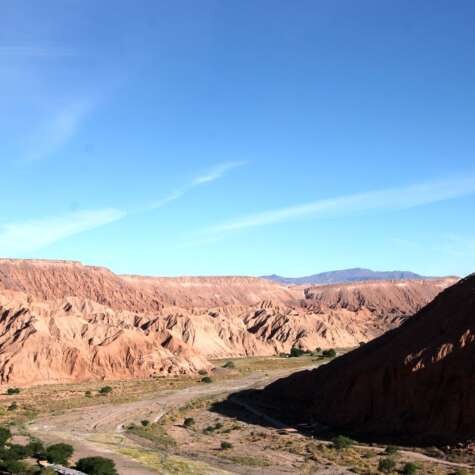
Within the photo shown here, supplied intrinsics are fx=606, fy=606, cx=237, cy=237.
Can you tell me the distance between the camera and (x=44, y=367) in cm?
7131

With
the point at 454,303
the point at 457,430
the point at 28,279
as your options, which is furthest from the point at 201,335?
the point at 457,430

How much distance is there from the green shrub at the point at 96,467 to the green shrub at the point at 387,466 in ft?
41.0

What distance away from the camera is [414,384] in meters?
36.2

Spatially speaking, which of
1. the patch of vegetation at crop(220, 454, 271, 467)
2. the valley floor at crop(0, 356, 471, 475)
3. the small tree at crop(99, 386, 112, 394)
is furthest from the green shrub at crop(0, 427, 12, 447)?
the small tree at crop(99, 386, 112, 394)

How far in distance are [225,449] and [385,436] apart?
30.3 feet

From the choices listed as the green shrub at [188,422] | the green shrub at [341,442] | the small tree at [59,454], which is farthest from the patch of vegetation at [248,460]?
the green shrub at [188,422]

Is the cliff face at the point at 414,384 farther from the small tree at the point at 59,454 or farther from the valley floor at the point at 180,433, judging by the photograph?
the small tree at the point at 59,454

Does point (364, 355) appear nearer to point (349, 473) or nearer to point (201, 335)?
point (349, 473)

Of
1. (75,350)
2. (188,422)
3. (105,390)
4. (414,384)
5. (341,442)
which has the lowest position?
(188,422)

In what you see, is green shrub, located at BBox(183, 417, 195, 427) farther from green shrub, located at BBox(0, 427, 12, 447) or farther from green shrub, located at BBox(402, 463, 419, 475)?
green shrub, located at BBox(402, 463, 419, 475)

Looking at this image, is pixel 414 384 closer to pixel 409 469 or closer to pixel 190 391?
pixel 409 469

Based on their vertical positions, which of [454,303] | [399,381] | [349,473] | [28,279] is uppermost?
[28,279]

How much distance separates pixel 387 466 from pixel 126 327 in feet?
220

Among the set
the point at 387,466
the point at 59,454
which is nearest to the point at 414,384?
the point at 387,466
